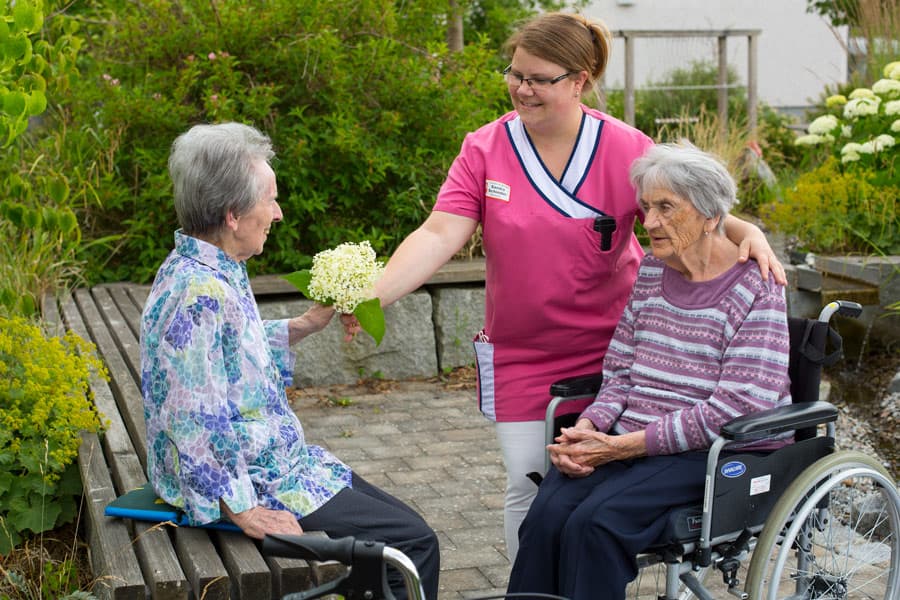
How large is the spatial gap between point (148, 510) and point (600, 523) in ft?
3.70

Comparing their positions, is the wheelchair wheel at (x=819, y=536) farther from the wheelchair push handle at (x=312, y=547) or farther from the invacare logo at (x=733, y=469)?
the wheelchair push handle at (x=312, y=547)

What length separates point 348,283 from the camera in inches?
121

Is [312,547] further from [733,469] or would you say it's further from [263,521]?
[733,469]

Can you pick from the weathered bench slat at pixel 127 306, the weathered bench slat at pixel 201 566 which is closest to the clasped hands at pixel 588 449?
the weathered bench slat at pixel 201 566

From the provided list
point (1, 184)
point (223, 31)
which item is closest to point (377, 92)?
point (223, 31)

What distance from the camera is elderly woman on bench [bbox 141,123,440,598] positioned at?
8.45ft

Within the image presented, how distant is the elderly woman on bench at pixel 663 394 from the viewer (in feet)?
9.79

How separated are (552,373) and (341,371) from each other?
11.3 feet

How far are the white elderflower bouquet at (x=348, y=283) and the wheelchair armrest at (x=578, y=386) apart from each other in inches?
22.9

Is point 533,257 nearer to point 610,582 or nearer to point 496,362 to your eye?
point 496,362

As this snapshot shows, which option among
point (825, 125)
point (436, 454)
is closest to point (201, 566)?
point (436, 454)

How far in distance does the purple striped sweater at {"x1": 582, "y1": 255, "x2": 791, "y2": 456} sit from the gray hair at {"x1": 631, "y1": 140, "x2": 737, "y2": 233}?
7.7 inches

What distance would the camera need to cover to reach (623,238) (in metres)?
3.48

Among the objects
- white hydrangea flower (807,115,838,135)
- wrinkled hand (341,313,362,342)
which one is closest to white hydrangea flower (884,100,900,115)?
white hydrangea flower (807,115,838,135)
